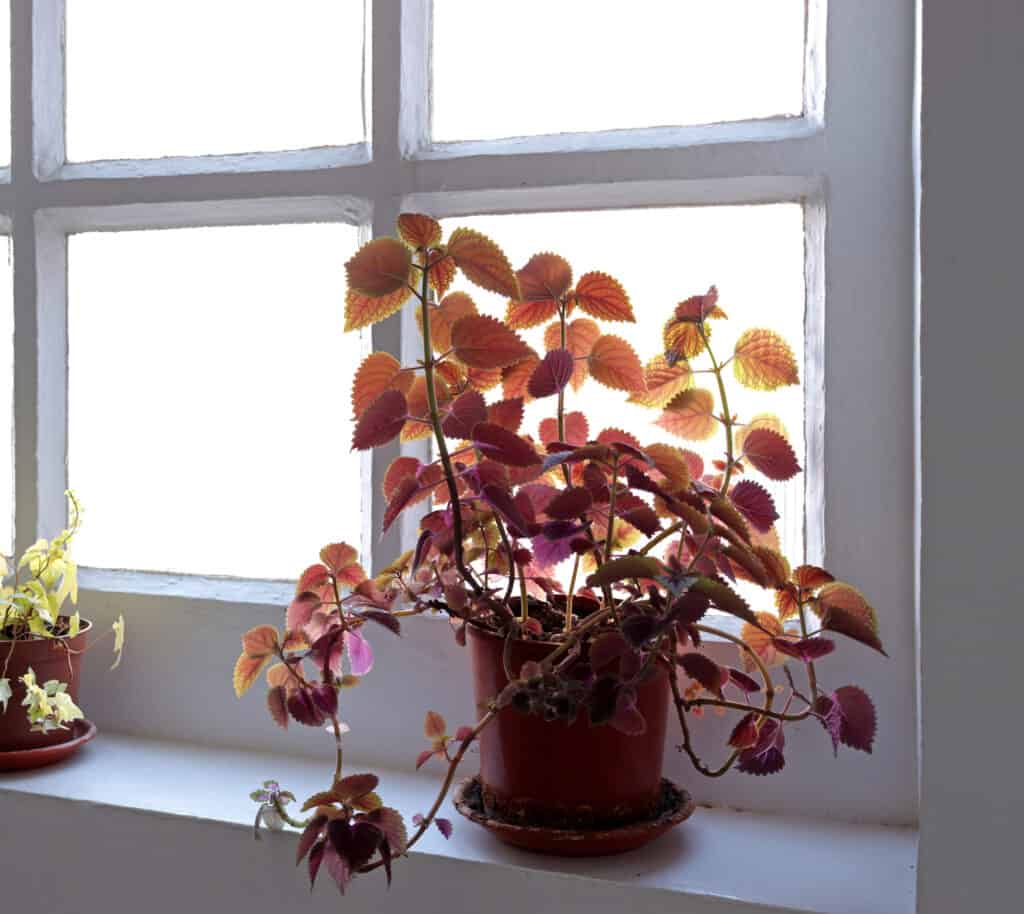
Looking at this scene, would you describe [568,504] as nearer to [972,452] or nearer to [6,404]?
[972,452]

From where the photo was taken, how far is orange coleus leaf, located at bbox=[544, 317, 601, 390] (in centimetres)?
99

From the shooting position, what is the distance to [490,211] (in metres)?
1.20

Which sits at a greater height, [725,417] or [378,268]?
[378,268]

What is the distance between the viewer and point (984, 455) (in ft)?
2.63

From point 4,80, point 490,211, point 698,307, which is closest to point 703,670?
point 698,307

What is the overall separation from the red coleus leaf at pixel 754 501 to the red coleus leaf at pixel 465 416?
0.22 metres

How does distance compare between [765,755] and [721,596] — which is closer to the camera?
[721,596]

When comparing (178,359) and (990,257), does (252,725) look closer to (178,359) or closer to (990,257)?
(178,359)

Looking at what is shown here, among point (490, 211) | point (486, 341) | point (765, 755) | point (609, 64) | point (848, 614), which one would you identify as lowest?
point (765, 755)

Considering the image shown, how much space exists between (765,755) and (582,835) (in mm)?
167

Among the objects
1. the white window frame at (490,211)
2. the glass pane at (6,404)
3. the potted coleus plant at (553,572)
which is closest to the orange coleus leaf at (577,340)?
the potted coleus plant at (553,572)

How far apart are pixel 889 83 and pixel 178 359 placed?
2.88ft

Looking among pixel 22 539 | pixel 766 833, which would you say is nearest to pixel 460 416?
pixel 766 833

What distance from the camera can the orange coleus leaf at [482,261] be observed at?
0.87 metres
